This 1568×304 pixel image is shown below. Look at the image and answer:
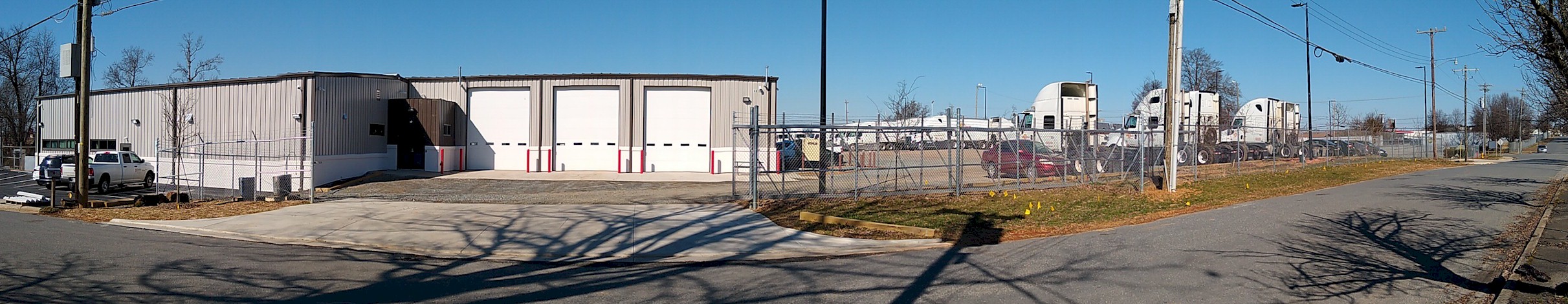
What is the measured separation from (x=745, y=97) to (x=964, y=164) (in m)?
13.5

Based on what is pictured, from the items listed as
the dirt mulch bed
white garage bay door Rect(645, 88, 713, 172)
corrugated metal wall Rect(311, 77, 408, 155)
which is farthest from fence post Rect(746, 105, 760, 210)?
corrugated metal wall Rect(311, 77, 408, 155)

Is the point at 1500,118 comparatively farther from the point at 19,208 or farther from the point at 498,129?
the point at 19,208

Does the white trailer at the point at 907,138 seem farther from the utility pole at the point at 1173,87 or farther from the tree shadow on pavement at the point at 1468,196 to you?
the tree shadow on pavement at the point at 1468,196

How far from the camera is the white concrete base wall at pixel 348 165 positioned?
24.4 m

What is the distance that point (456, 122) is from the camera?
30.0m

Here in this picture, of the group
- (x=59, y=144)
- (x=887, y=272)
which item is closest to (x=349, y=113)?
(x=59, y=144)

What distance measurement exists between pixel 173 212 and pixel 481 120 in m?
14.9

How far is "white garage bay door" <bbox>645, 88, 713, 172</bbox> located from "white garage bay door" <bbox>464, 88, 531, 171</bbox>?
500 centimetres

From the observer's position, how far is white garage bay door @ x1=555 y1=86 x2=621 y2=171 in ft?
97.6

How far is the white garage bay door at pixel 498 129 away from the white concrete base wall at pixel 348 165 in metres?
2.74

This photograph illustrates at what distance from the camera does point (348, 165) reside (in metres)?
26.2

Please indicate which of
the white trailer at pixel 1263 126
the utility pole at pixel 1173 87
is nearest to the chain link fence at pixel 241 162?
the utility pole at pixel 1173 87

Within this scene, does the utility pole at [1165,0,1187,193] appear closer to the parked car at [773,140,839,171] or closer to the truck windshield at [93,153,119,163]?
the parked car at [773,140,839,171]

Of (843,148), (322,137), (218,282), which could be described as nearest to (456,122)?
(322,137)
